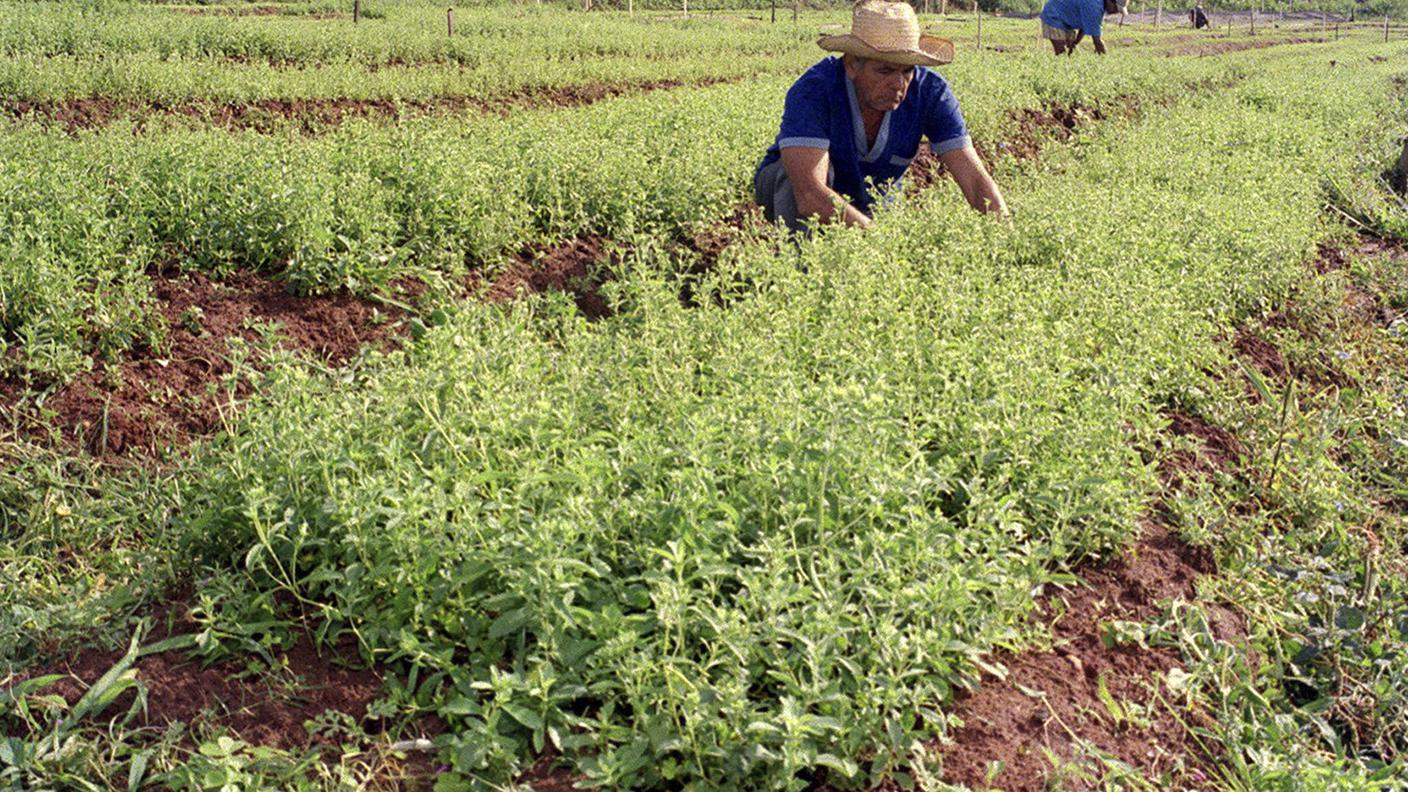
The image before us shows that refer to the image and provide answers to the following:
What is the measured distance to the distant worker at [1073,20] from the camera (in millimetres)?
20969

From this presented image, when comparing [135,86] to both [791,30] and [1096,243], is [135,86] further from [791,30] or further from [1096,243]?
[791,30]

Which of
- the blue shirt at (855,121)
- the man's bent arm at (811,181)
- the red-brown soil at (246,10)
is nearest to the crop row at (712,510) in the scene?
the man's bent arm at (811,181)

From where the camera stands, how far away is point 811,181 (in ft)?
20.1

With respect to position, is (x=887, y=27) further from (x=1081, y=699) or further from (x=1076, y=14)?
(x=1076, y=14)

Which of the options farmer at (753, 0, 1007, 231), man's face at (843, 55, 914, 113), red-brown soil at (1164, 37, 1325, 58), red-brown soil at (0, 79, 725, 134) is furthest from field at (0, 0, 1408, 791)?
red-brown soil at (1164, 37, 1325, 58)

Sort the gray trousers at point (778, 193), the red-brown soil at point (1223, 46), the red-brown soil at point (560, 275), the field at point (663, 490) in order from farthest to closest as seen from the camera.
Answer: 1. the red-brown soil at point (1223, 46)
2. the gray trousers at point (778, 193)
3. the red-brown soil at point (560, 275)
4. the field at point (663, 490)

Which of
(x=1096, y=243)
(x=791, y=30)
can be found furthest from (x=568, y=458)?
(x=791, y=30)

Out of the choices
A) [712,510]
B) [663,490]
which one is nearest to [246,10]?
[663,490]

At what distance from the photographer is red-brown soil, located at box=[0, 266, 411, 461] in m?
4.74

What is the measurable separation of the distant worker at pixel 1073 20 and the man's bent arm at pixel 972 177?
15709 millimetres

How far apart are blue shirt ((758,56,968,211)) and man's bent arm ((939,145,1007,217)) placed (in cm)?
5

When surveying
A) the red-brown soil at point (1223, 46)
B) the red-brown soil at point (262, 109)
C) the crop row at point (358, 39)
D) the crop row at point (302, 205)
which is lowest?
the crop row at point (302, 205)

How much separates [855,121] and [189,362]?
3431 mm

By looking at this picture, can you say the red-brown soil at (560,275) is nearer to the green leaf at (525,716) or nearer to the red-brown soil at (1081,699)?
the red-brown soil at (1081,699)
